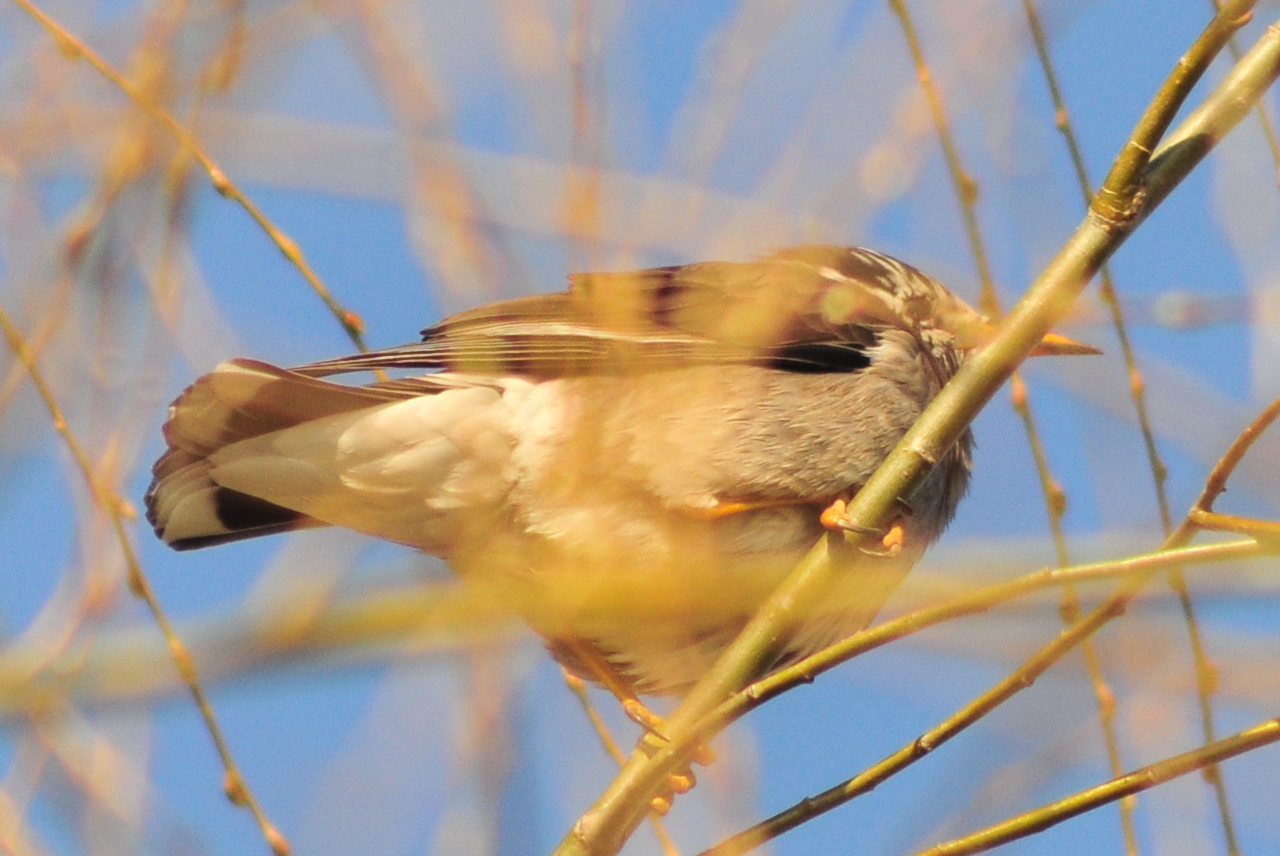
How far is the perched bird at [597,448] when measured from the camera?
4.12 m

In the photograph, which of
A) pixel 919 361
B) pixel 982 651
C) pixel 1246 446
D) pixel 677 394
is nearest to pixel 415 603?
pixel 982 651

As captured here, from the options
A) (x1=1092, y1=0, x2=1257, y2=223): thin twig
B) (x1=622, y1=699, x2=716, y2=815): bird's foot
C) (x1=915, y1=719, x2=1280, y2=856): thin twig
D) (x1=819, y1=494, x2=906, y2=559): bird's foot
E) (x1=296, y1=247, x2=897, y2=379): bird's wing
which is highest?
(x1=296, y1=247, x2=897, y2=379): bird's wing

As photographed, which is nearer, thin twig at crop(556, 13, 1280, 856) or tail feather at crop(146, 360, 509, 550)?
thin twig at crop(556, 13, 1280, 856)

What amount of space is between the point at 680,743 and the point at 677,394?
1.60 m

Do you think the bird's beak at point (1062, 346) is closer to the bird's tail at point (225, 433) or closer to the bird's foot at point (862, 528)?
the bird's foot at point (862, 528)

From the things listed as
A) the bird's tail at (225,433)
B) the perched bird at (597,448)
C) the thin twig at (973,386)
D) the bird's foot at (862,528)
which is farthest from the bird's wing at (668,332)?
the thin twig at (973,386)

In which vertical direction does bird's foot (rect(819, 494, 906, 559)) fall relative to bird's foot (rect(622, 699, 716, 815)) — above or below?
above

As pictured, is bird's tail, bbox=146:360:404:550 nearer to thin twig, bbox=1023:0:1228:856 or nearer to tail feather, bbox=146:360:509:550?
tail feather, bbox=146:360:509:550

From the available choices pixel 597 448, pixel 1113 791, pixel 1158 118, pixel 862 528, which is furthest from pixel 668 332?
pixel 1113 791

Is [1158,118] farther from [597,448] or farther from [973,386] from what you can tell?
[597,448]

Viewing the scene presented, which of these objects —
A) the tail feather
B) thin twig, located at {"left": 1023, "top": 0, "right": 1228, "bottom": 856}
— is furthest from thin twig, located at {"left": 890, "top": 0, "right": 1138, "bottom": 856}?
the tail feather

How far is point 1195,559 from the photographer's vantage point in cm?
205

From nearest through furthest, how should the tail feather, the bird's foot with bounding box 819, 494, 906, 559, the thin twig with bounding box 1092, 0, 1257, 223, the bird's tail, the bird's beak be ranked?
1. the thin twig with bounding box 1092, 0, 1257, 223
2. the bird's foot with bounding box 819, 494, 906, 559
3. the bird's tail
4. the tail feather
5. the bird's beak

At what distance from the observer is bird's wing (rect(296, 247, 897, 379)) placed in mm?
3957
